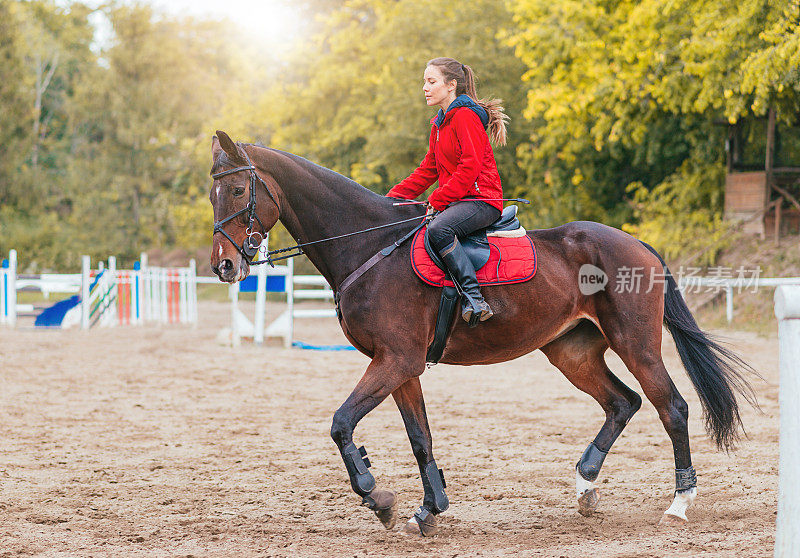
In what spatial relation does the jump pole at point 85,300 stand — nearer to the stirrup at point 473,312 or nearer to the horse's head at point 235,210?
the horse's head at point 235,210

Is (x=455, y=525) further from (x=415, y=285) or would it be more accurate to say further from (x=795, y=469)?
(x=795, y=469)

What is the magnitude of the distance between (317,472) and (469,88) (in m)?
2.92

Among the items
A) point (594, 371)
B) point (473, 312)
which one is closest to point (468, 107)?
point (473, 312)

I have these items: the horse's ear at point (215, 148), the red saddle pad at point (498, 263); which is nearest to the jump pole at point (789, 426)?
the red saddle pad at point (498, 263)

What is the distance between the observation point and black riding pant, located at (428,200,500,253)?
4.50 m

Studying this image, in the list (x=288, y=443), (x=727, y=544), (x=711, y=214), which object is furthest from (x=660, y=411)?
(x=711, y=214)

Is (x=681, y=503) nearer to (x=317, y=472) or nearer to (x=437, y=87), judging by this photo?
(x=317, y=472)

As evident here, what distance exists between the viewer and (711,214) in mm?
20297

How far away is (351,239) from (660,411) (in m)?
2.14

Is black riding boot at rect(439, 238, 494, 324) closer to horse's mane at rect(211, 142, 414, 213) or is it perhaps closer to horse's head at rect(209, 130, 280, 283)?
horse's mane at rect(211, 142, 414, 213)

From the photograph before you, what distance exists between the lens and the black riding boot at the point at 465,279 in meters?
4.48

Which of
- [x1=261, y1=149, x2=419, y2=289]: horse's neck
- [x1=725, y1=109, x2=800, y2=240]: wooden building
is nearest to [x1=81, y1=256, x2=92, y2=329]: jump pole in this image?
[x1=261, y1=149, x2=419, y2=289]: horse's neck

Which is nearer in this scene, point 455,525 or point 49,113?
point 455,525

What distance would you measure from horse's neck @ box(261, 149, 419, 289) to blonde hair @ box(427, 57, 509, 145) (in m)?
0.86
